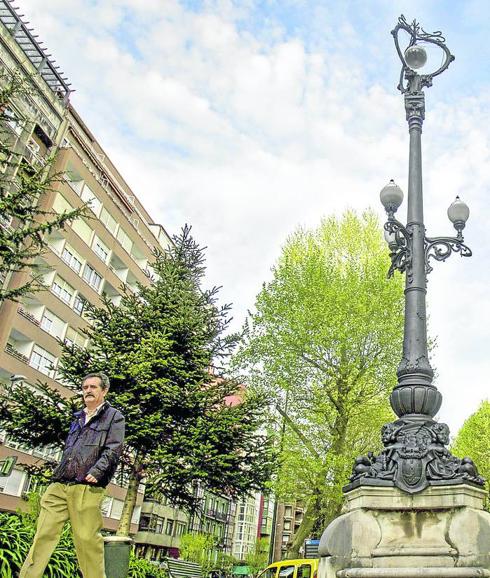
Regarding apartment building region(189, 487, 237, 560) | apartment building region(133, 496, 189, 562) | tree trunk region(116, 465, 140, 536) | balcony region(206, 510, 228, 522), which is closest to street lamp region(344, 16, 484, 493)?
tree trunk region(116, 465, 140, 536)

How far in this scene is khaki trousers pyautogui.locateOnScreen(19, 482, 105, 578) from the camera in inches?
156

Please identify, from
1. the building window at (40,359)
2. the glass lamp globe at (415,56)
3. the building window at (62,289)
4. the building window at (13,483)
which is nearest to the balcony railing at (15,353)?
the building window at (40,359)

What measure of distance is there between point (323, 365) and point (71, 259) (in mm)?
17964

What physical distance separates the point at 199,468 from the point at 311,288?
23.3 feet

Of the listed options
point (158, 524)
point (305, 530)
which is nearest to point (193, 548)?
point (158, 524)

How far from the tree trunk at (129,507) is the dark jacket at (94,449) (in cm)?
958

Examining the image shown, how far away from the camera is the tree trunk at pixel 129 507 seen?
13166 mm

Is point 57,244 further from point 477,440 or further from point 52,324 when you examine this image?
point 477,440

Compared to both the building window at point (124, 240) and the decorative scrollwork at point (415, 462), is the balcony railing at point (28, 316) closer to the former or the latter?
the building window at point (124, 240)

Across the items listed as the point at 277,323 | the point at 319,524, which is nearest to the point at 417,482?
the point at 277,323

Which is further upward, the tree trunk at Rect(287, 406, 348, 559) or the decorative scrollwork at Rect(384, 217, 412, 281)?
the decorative scrollwork at Rect(384, 217, 412, 281)

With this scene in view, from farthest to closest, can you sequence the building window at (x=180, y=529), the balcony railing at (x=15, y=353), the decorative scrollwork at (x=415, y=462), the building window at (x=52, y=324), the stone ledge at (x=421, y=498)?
the building window at (x=180, y=529)
the building window at (x=52, y=324)
the balcony railing at (x=15, y=353)
the decorative scrollwork at (x=415, y=462)
the stone ledge at (x=421, y=498)

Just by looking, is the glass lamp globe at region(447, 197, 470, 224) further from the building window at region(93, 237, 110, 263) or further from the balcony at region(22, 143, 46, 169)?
the building window at region(93, 237, 110, 263)

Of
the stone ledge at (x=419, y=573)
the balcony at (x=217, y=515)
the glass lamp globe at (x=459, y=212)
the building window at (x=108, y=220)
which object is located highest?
the building window at (x=108, y=220)
